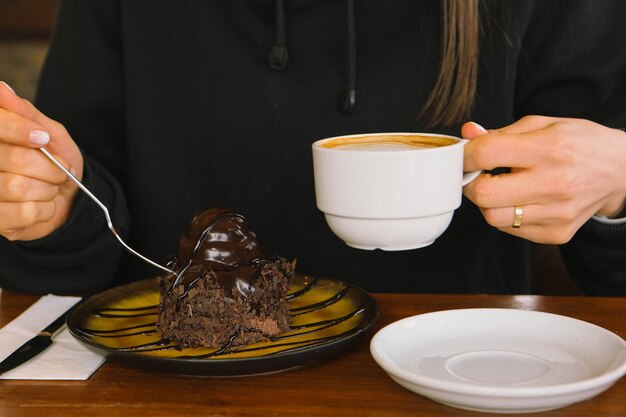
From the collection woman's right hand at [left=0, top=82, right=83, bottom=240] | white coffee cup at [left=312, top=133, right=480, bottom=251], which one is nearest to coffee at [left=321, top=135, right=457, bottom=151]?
white coffee cup at [left=312, top=133, right=480, bottom=251]

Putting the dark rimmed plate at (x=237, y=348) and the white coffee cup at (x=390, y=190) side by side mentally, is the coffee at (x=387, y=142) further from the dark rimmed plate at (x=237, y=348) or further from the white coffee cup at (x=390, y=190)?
the dark rimmed plate at (x=237, y=348)

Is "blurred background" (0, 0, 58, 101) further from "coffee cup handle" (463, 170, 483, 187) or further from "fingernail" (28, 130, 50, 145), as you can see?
"coffee cup handle" (463, 170, 483, 187)

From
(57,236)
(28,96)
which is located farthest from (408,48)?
(28,96)

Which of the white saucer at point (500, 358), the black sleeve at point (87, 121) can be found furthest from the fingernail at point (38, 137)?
the white saucer at point (500, 358)

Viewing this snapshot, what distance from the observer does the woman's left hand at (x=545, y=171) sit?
0.83m

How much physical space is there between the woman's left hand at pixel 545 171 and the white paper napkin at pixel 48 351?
0.47m

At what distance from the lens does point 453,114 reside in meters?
1.26

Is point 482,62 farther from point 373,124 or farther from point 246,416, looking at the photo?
point 246,416

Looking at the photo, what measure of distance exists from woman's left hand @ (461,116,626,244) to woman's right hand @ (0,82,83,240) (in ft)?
1.63

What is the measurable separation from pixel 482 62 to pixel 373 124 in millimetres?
212

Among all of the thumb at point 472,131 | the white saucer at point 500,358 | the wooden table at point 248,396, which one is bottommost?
the wooden table at point 248,396

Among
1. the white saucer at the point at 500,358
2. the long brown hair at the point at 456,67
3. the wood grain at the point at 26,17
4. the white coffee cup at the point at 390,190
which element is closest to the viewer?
the white saucer at the point at 500,358

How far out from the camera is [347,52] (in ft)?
4.16

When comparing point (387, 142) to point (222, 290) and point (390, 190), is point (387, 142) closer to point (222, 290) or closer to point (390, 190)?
point (390, 190)
